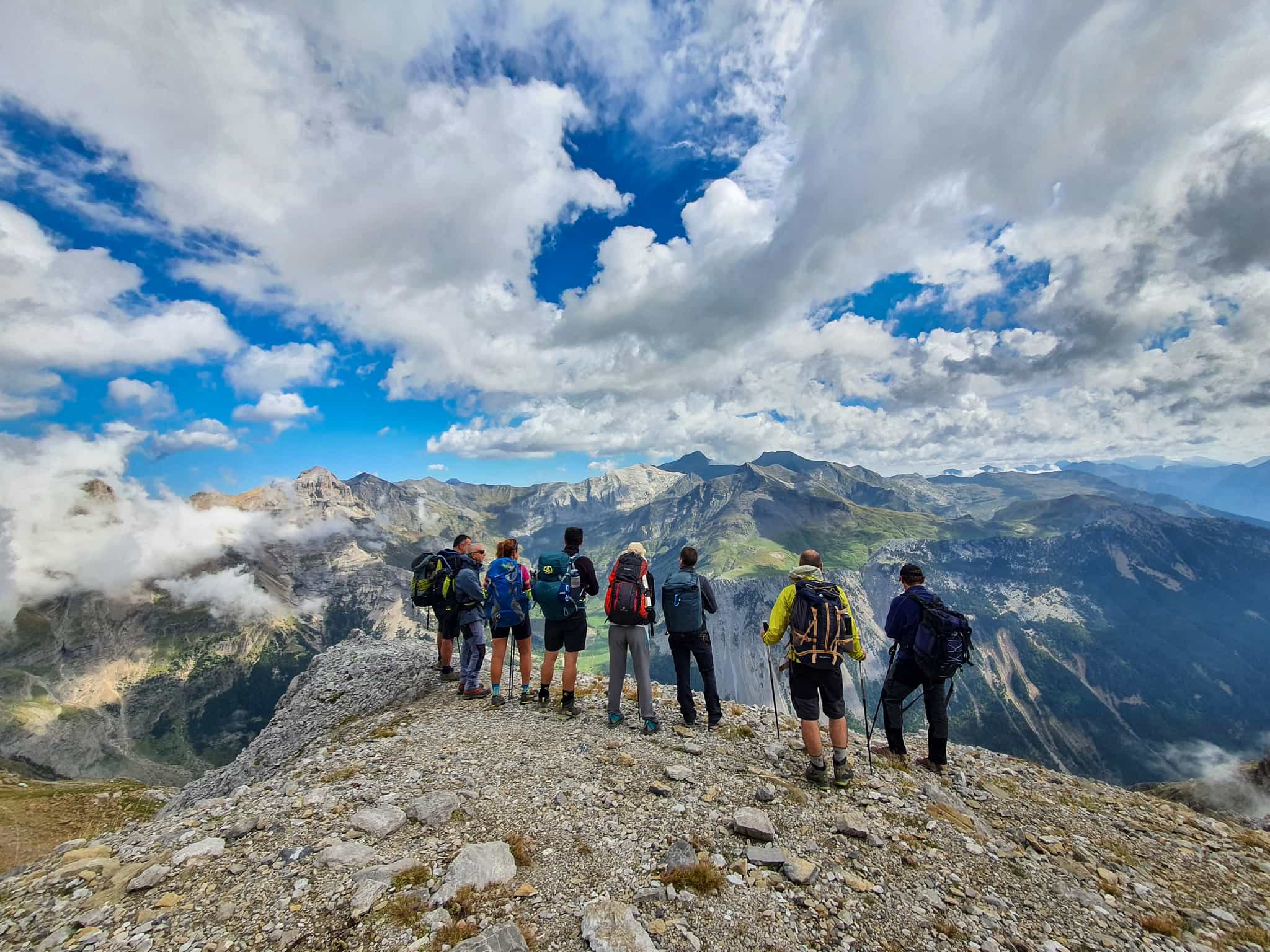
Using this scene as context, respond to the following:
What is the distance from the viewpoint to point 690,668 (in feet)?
41.5

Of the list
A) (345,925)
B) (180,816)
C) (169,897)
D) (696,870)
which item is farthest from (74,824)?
(696,870)

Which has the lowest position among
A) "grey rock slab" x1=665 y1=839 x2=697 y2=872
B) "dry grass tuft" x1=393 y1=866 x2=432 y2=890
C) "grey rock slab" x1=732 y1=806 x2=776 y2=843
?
"grey rock slab" x1=732 y1=806 x2=776 y2=843

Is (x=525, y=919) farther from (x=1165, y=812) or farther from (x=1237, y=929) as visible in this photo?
(x=1165, y=812)

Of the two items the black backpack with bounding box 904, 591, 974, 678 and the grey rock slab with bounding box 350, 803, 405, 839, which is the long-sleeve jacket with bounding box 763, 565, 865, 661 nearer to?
the black backpack with bounding box 904, 591, 974, 678

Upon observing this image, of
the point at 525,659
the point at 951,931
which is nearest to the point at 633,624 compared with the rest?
the point at 525,659

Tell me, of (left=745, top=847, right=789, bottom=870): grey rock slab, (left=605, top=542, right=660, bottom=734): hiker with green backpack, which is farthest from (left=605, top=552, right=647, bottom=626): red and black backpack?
(left=745, top=847, right=789, bottom=870): grey rock slab

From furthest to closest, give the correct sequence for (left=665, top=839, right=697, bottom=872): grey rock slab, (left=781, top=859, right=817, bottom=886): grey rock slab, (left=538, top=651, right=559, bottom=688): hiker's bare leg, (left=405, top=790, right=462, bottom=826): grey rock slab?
1. (left=538, top=651, right=559, bottom=688): hiker's bare leg
2. (left=405, top=790, right=462, bottom=826): grey rock slab
3. (left=665, top=839, right=697, bottom=872): grey rock slab
4. (left=781, top=859, right=817, bottom=886): grey rock slab

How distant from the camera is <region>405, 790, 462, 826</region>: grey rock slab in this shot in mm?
8086

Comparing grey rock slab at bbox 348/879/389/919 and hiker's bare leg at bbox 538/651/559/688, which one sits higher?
hiker's bare leg at bbox 538/651/559/688

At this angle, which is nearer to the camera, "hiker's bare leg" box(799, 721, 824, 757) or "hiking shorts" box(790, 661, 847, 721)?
"hiker's bare leg" box(799, 721, 824, 757)

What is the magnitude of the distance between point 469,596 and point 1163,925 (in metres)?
13.9

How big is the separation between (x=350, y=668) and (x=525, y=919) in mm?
16586

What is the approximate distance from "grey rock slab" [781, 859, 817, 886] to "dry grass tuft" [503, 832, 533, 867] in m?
3.59

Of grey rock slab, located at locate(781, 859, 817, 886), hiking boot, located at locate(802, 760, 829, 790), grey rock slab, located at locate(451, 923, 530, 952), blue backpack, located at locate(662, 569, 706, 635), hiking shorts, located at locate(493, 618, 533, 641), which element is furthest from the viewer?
hiking shorts, located at locate(493, 618, 533, 641)
